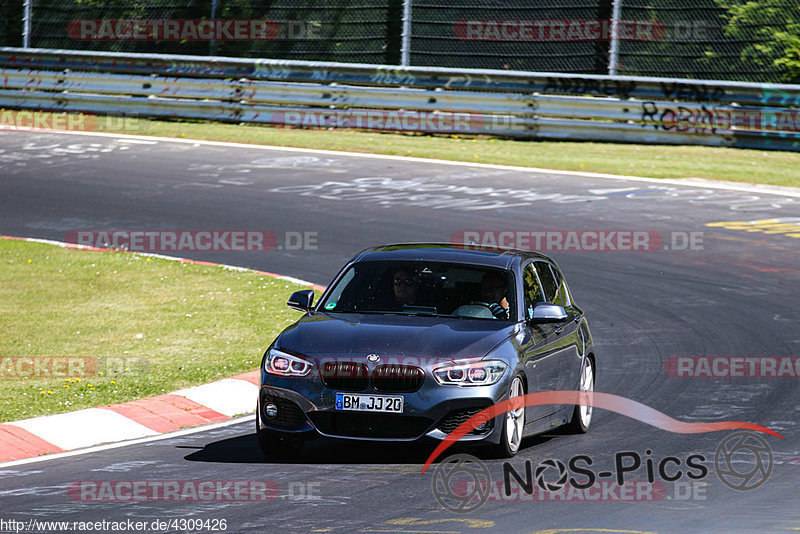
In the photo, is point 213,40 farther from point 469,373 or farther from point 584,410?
point 469,373

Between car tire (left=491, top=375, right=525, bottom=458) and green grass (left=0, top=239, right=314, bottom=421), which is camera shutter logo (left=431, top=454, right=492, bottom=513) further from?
green grass (left=0, top=239, right=314, bottom=421)

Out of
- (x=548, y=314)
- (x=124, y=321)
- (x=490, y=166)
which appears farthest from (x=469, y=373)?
(x=490, y=166)

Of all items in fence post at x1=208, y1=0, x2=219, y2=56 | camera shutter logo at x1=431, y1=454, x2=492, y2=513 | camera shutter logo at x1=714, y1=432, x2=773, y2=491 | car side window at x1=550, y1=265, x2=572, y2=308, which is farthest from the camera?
fence post at x1=208, y1=0, x2=219, y2=56

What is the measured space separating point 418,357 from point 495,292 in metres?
1.40

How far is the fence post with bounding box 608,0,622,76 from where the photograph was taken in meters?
23.9

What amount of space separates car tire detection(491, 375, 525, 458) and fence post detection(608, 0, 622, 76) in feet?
54.4

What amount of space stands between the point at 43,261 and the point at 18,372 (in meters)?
5.10

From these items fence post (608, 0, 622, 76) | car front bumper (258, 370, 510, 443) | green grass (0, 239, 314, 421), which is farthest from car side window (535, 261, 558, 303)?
fence post (608, 0, 622, 76)

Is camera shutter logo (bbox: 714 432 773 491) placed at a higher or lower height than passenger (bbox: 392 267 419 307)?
lower

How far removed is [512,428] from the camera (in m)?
8.09

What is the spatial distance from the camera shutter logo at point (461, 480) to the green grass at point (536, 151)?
1393 cm

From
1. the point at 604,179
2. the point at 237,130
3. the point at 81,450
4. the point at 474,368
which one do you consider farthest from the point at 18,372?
the point at 237,130

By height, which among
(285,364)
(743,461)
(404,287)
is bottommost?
(743,461)

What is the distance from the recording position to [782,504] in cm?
696
